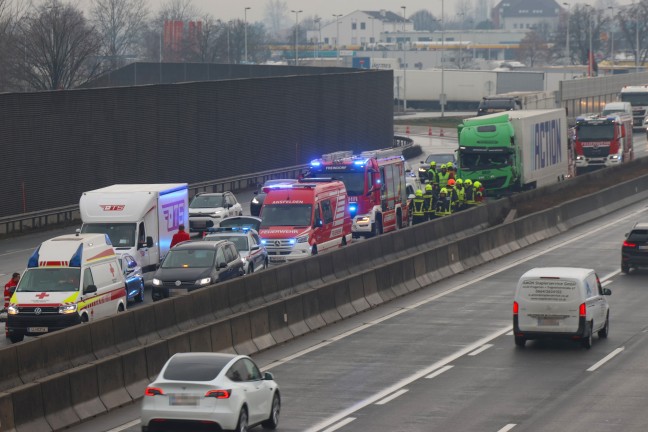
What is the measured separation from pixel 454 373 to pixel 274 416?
19.2 feet


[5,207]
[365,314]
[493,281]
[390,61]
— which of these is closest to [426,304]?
[365,314]

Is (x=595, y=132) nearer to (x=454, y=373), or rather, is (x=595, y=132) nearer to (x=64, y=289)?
(x=64, y=289)

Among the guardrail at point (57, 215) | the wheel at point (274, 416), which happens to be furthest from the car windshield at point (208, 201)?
the wheel at point (274, 416)

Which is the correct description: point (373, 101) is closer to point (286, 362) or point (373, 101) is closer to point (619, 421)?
point (286, 362)

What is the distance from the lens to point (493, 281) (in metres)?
38.5

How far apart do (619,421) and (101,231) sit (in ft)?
61.8

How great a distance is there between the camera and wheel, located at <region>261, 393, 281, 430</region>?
20.0 metres

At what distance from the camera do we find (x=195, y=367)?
61.2 feet

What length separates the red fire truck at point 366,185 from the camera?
149ft

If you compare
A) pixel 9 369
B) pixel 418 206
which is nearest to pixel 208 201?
pixel 418 206

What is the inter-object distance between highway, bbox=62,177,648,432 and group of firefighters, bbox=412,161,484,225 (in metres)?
13.1

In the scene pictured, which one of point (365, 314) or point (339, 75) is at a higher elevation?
point (339, 75)

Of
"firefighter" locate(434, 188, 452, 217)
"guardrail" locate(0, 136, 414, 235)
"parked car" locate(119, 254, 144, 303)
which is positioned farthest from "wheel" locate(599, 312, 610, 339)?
"guardrail" locate(0, 136, 414, 235)

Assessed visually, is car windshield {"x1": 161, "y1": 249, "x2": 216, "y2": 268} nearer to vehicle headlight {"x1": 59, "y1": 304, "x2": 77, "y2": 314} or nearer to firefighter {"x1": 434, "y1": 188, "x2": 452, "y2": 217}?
vehicle headlight {"x1": 59, "y1": 304, "x2": 77, "y2": 314}
